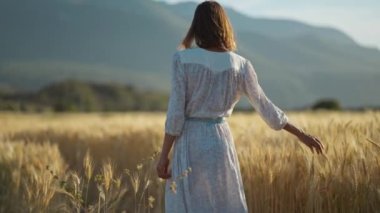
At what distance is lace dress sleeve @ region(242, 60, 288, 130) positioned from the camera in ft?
12.3

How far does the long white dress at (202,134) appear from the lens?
364 cm

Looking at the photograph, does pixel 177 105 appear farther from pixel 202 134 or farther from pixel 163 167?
pixel 163 167

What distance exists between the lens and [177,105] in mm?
3629

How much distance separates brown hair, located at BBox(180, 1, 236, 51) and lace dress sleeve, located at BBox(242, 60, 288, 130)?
17cm

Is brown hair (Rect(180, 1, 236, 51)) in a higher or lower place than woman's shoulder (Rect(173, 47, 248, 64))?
higher

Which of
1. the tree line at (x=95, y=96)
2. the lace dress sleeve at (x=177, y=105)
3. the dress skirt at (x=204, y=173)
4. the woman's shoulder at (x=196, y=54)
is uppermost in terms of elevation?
the woman's shoulder at (x=196, y=54)

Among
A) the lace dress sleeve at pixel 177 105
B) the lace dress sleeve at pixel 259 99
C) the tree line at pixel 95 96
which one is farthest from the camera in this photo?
the tree line at pixel 95 96

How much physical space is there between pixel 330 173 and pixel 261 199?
60 centimetres

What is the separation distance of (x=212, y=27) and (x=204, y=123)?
1.57 ft

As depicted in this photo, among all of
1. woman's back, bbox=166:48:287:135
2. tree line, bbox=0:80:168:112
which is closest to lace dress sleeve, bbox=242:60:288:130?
woman's back, bbox=166:48:287:135

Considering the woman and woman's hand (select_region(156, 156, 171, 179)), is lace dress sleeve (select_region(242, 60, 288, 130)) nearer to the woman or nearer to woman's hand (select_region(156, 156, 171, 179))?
the woman

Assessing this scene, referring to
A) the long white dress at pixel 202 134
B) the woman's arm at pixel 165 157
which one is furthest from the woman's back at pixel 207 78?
the woman's arm at pixel 165 157

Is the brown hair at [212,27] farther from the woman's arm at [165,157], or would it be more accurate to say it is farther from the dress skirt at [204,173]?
the woman's arm at [165,157]

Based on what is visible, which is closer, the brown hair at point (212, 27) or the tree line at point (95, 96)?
the brown hair at point (212, 27)
